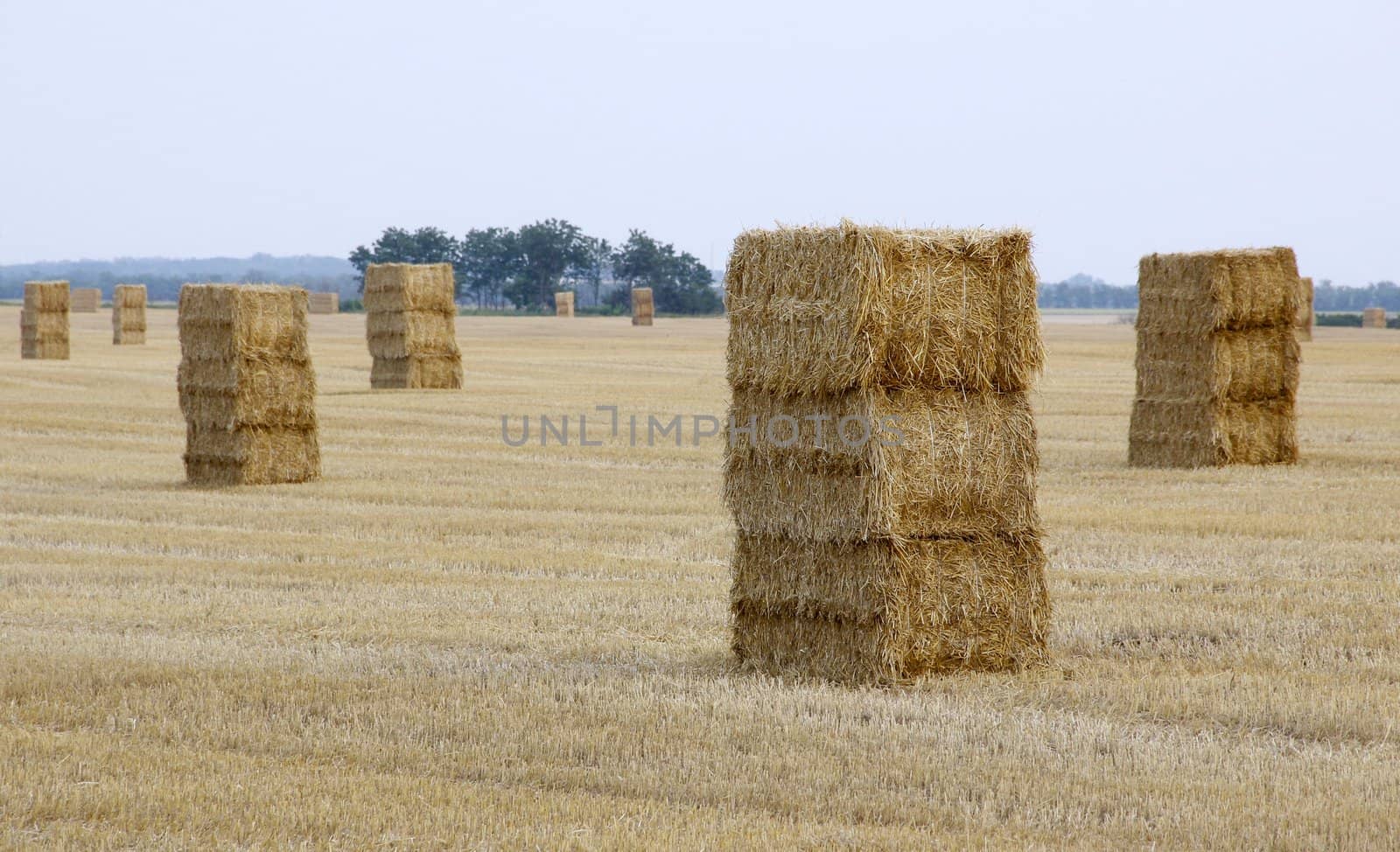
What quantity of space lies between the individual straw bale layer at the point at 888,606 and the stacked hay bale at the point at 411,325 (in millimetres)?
22049

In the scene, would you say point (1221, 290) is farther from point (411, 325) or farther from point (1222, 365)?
point (411, 325)

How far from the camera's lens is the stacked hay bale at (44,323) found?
3938 centimetres

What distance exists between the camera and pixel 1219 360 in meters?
17.8

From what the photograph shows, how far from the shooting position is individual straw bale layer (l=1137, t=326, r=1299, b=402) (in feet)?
58.4

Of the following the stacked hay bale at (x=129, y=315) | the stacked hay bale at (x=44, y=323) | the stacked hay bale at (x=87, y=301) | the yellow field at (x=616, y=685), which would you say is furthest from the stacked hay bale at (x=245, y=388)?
the stacked hay bale at (x=87, y=301)

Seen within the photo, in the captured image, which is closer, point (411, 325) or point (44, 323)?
point (411, 325)

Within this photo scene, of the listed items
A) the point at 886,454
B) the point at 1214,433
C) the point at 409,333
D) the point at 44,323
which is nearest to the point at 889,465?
the point at 886,454

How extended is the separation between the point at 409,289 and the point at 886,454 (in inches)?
893

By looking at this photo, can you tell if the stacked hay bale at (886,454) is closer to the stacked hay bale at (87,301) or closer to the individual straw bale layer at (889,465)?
the individual straw bale layer at (889,465)

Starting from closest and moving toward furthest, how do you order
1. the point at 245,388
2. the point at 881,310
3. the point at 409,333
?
the point at 881,310, the point at 245,388, the point at 409,333

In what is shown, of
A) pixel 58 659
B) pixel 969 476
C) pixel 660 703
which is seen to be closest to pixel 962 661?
pixel 969 476

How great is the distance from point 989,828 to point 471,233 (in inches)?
3845

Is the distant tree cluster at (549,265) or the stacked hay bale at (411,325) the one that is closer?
the stacked hay bale at (411,325)

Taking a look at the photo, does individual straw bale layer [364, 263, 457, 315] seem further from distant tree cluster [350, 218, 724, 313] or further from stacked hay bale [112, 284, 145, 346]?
distant tree cluster [350, 218, 724, 313]
